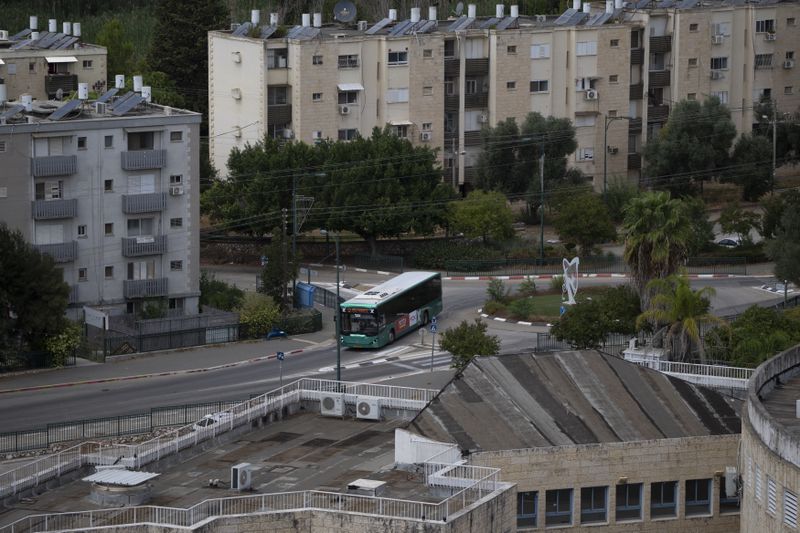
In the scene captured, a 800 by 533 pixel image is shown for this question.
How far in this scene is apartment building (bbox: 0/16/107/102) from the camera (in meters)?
119

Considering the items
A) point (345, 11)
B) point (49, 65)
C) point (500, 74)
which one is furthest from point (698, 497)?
point (49, 65)

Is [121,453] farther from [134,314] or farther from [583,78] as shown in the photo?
[583,78]

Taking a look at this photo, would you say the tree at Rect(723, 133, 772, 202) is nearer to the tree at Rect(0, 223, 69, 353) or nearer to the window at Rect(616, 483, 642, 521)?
the tree at Rect(0, 223, 69, 353)

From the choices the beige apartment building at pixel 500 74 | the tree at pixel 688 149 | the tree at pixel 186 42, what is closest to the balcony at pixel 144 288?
the beige apartment building at pixel 500 74

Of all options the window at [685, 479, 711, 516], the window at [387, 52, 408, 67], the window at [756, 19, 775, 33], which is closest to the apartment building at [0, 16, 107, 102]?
the window at [387, 52, 408, 67]

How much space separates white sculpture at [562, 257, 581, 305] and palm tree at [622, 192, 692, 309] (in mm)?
8241

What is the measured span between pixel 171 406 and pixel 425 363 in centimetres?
1341

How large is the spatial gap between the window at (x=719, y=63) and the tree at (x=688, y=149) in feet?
22.6

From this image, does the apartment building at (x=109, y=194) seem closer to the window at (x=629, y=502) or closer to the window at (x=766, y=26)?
the window at (x=629, y=502)

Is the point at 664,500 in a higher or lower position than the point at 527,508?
lower

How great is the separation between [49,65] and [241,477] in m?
74.8

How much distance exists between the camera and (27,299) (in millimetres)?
82938

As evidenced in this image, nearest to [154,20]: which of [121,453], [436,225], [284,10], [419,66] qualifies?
[284,10]

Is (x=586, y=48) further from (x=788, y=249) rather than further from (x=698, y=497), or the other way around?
(x=698, y=497)
